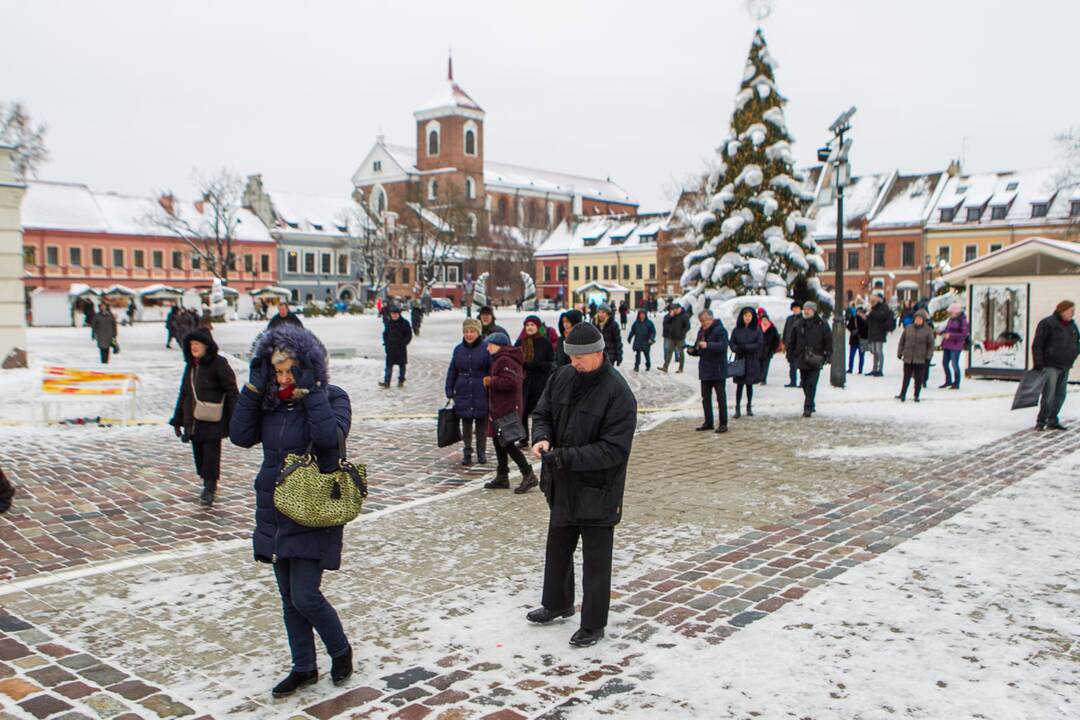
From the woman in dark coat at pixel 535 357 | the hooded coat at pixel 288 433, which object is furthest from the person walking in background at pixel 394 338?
the hooded coat at pixel 288 433

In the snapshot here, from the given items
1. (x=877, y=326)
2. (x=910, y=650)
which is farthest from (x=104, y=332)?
→ (x=910, y=650)

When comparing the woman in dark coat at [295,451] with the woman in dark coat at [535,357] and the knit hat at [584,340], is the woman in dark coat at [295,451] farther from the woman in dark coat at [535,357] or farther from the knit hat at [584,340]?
the woman in dark coat at [535,357]

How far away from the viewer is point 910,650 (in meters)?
4.80

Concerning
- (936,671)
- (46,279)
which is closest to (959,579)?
(936,671)

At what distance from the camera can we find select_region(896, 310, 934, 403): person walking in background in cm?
1516

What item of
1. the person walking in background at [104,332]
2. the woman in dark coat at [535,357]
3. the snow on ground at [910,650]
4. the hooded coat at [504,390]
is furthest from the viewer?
the person walking in background at [104,332]

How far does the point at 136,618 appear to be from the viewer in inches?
212

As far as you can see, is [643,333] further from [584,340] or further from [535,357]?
[584,340]

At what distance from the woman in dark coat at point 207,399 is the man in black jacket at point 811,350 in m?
8.65

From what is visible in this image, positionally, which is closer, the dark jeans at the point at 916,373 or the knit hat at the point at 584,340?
the knit hat at the point at 584,340

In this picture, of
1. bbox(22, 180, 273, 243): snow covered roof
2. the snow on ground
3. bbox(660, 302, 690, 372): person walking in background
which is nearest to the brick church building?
bbox(22, 180, 273, 243): snow covered roof

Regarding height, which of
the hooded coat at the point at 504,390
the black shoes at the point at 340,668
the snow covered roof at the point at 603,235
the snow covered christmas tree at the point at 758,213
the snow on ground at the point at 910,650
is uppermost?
the snow covered roof at the point at 603,235

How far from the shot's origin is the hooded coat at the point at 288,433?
4.23 meters

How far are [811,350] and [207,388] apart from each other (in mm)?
8868
